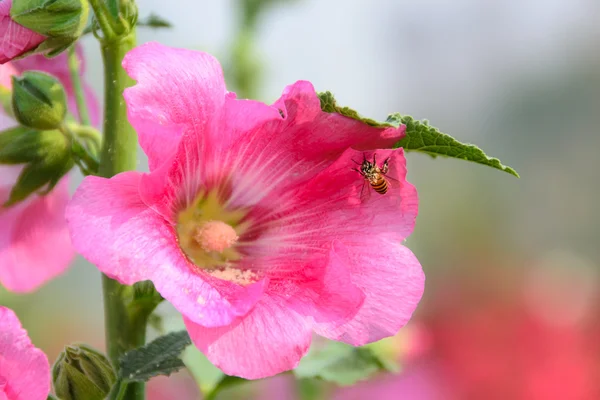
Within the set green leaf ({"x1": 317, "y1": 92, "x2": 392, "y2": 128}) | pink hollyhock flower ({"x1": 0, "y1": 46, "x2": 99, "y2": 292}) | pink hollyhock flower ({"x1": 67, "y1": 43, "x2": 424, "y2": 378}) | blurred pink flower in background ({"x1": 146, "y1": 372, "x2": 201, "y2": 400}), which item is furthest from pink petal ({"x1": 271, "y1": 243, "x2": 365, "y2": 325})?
blurred pink flower in background ({"x1": 146, "y1": 372, "x2": 201, "y2": 400})

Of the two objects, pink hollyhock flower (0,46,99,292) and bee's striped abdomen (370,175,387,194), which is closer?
bee's striped abdomen (370,175,387,194)

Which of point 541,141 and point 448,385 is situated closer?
point 448,385

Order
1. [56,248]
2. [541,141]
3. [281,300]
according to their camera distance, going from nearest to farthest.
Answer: [281,300] → [56,248] → [541,141]

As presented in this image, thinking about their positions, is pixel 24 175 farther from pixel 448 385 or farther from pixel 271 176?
pixel 448 385

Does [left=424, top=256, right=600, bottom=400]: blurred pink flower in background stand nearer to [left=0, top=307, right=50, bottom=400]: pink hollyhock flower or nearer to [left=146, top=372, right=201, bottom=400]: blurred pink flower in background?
[left=146, top=372, right=201, bottom=400]: blurred pink flower in background

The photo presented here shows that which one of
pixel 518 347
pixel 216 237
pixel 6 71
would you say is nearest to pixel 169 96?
pixel 216 237

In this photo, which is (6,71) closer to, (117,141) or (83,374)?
(117,141)

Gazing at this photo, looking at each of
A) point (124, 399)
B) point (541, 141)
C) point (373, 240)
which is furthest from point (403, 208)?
point (541, 141)
